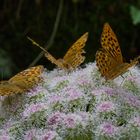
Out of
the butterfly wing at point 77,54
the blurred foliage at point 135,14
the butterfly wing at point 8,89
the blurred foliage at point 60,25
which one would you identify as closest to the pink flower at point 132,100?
the butterfly wing at point 77,54

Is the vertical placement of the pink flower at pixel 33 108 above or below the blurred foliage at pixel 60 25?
below

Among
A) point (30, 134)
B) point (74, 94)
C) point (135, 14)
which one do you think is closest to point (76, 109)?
point (74, 94)

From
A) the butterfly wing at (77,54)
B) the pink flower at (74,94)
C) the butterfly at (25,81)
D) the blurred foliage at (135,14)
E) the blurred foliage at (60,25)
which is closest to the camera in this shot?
the pink flower at (74,94)

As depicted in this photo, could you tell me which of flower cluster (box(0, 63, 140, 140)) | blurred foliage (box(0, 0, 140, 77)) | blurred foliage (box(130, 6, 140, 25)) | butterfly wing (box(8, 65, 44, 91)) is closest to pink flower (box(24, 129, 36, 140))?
flower cluster (box(0, 63, 140, 140))

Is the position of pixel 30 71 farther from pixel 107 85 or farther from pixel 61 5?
pixel 61 5

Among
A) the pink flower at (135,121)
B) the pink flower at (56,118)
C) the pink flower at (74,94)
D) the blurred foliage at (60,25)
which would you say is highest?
the blurred foliage at (60,25)

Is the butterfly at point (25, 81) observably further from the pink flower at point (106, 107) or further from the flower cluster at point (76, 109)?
the pink flower at point (106, 107)

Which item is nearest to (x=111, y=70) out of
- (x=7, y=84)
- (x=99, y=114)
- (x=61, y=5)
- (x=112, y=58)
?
(x=112, y=58)

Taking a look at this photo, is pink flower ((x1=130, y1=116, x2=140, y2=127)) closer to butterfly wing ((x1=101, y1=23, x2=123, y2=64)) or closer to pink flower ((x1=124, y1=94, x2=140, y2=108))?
pink flower ((x1=124, y1=94, x2=140, y2=108))
